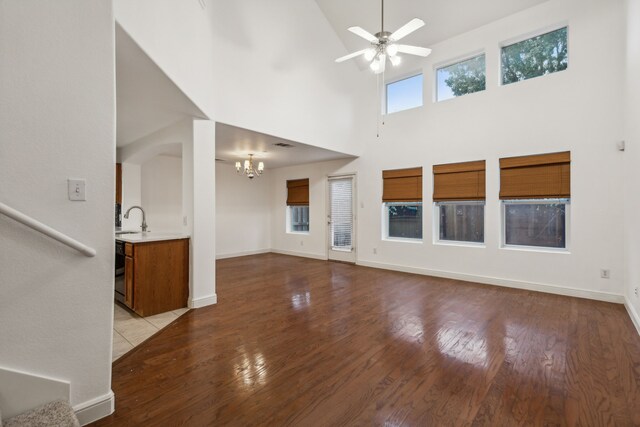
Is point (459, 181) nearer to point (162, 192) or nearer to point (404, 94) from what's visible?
point (404, 94)

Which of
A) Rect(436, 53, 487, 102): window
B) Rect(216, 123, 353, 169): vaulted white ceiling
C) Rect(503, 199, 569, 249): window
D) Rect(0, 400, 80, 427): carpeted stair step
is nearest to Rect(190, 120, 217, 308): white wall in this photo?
Rect(216, 123, 353, 169): vaulted white ceiling

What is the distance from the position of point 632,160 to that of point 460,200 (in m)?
2.13

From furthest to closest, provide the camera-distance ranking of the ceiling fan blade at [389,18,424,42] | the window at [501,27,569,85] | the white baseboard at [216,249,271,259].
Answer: the white baseboard at [216,249,271,259] → the window at [501,27,569,85] → the ceiling fan blade at [389,18,424,42]

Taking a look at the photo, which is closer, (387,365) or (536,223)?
(387,365)

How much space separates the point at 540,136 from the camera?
4.32 meters

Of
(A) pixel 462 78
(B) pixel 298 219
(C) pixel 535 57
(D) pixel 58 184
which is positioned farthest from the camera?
(B) pixel 298 219

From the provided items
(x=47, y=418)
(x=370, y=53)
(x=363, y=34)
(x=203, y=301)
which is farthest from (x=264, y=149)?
(x=47, y=418)

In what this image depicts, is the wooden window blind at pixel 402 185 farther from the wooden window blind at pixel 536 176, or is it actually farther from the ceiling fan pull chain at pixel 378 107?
the wooden window blind at pixel 536 176

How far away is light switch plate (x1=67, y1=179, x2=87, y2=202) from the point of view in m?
1.62

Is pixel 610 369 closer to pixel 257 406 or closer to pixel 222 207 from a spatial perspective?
pixel 257 406

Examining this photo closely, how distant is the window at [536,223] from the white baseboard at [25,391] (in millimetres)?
5455

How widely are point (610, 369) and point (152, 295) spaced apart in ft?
14.0

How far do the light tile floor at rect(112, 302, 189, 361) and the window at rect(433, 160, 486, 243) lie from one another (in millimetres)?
4411

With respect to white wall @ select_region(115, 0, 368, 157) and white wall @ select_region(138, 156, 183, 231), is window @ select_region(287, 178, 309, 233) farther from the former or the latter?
white wall @ select_region(138, 156, 183, 231)
